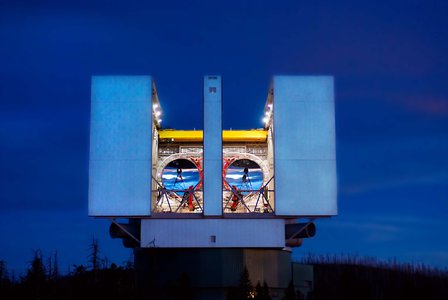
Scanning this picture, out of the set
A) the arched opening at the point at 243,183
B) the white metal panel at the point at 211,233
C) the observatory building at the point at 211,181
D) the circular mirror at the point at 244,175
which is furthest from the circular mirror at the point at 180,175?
the white metal panel at the point at 211,233

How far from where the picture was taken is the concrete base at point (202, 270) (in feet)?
128

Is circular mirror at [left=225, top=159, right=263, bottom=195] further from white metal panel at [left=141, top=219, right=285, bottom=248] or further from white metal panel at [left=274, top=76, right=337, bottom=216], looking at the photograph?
white metal panel at [left=274, top=76, right=337, bottom=216]

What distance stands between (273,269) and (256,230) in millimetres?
3544

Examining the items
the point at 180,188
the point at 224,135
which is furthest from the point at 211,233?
the point at 224,135

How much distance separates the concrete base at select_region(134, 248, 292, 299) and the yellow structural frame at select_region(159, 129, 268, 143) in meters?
6.40

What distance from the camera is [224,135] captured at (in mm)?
42625

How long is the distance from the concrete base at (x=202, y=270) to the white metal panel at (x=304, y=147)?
3682 mm

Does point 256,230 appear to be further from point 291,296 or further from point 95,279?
point 95,279

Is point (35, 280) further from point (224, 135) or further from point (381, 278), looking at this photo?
point (381, 278)

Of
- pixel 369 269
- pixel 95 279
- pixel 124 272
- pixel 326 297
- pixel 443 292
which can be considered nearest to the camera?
pixel 95 279

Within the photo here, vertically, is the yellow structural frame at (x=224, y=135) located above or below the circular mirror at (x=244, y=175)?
above

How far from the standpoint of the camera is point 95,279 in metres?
36.4

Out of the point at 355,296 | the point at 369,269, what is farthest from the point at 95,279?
the point at 369,269

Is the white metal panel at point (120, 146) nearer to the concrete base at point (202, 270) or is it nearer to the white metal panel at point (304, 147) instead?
the concrete base at point (202, 270)
